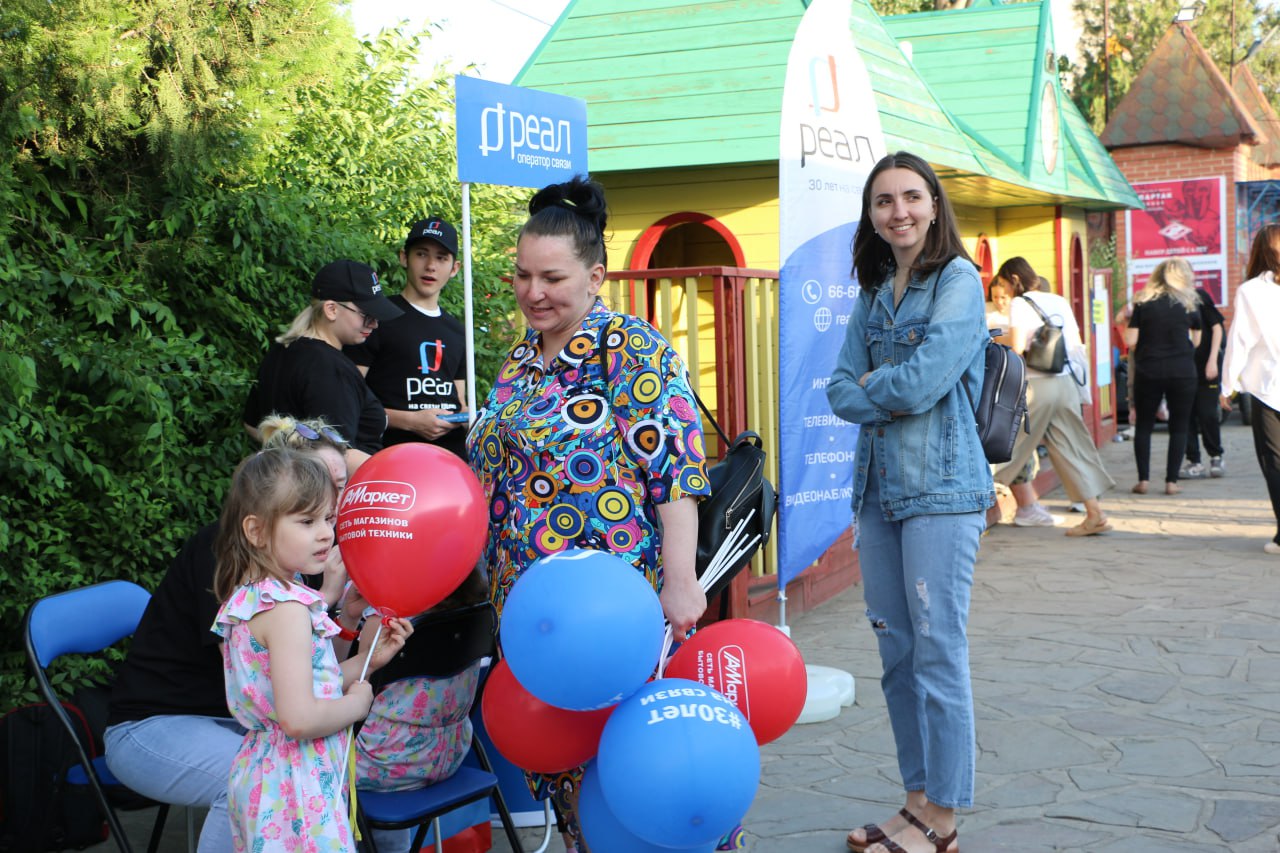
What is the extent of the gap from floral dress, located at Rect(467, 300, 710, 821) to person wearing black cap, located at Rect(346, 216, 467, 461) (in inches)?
86.8

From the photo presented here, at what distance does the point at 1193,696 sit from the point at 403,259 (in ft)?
12.5

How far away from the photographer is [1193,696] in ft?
17.0

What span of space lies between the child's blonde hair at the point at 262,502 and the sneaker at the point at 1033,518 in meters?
7.85

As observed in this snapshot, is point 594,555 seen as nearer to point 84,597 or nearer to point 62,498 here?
point 84,597

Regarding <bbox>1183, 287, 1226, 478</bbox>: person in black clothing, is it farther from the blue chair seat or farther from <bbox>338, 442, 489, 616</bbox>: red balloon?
<bbox>338, 442, 489, 616</bbox>: red balloon

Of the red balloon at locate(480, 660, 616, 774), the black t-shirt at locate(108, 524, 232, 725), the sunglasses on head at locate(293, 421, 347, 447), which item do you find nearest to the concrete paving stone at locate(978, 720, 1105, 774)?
the red balloon at locate(480, 660, 616, 774)

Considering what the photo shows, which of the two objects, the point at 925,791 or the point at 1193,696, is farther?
the point at 1193,696

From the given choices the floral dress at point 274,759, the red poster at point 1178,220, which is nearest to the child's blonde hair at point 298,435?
the floral dress at point 274,759

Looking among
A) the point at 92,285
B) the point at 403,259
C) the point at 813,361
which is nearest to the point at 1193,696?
the point at 813,361

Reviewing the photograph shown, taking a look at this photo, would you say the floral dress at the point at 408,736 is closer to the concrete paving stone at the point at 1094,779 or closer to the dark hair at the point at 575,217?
the dark hair at the point at 575,217

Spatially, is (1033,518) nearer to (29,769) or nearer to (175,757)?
(29,769)

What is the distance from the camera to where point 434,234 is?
5035 mm

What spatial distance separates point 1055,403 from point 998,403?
5444 mm

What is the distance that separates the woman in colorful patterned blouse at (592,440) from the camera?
2.83 metres
